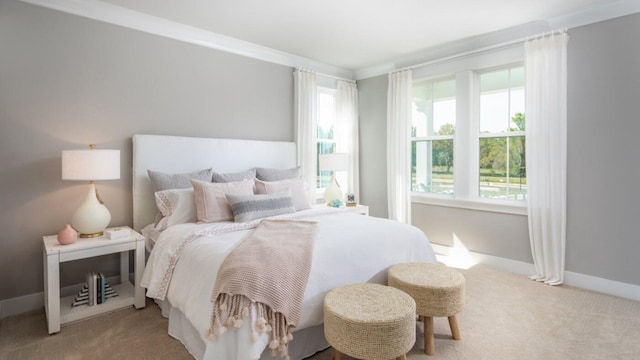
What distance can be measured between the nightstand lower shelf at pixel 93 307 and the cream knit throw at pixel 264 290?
1393 mm

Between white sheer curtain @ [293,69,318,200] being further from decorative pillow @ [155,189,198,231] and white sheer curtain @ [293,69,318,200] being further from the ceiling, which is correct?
decorative pillow @ [155,189,198,231]

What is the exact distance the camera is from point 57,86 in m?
2.80

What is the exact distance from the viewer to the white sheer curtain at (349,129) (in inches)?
195

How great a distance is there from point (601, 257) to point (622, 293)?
323 mm

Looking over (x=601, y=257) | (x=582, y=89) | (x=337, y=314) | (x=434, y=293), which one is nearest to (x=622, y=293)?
(x=601, y=257)

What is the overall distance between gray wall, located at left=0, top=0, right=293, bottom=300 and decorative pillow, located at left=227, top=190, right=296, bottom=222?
1.15m

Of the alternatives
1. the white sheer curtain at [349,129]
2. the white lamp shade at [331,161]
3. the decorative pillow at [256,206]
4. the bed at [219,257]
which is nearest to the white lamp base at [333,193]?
the white lamp shade at [331,161]

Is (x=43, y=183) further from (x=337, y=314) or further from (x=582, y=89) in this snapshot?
(x=582, y=89)

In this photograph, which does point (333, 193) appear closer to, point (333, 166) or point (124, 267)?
point (333, 166)

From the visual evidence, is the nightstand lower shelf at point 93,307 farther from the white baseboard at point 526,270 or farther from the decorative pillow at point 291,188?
the white baseboard at point 526,270

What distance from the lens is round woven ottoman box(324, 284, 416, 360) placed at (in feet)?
5.46

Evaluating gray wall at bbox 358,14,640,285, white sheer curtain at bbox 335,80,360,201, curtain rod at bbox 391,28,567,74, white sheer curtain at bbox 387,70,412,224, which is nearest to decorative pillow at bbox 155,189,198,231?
white sheer curtain at bbox 335,80,360,201

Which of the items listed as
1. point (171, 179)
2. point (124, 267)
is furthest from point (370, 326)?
point (124, 267)

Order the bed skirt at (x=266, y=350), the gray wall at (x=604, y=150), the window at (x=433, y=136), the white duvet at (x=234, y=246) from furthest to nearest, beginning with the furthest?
1. the window at (x=433, y=136)
2. the gray wall at (x=604, y=150)
3. the bed skirt at (x=266, y=350)
4. the white duvet at (x=234, y=246)
